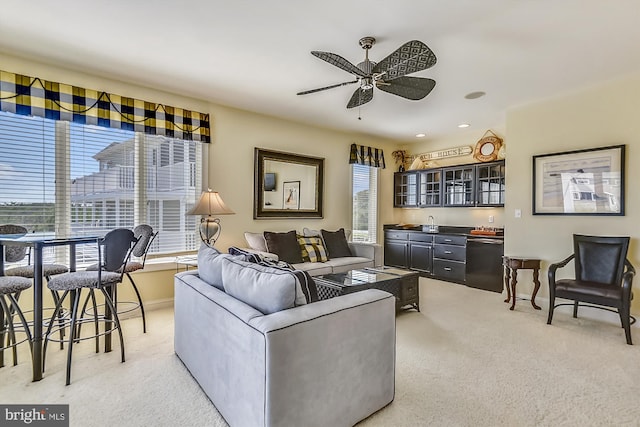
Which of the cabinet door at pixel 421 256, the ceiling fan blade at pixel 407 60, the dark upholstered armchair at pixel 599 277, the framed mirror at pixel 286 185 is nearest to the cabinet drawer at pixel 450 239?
the cabinet door at pixel 421 256

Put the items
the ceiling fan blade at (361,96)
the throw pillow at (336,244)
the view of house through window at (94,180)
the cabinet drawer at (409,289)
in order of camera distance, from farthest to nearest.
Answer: the throw pillow at (336,244), the cabinet drawer at (409,289), the view of house through window at (94,180), the ceiling fan blade at (361,96)

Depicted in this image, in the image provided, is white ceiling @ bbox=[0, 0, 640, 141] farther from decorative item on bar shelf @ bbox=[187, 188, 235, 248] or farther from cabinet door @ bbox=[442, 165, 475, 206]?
cabinet door @ bbox=[442, 165, 475, 206]

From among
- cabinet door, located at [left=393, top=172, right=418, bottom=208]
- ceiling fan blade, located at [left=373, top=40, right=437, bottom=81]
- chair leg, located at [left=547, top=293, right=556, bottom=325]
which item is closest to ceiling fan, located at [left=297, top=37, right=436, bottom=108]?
ceiling fan blade, located at [left=373, top=40, right=437, bottom=81]

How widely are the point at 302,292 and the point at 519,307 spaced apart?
3.44 m

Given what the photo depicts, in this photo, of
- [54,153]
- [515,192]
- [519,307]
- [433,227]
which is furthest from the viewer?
[433,227]

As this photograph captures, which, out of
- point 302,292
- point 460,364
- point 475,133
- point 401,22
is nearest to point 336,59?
point 401,22

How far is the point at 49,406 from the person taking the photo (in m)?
1.87

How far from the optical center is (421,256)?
5578 mm

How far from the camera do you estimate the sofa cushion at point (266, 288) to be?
1.56 meters

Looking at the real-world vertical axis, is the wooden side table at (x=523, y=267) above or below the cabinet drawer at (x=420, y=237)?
below

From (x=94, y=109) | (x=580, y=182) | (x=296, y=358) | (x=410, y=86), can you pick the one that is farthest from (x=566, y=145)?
(x=94, y=109)

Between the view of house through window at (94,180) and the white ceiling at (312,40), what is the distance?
661 mm

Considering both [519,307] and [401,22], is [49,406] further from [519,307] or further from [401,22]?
[519,307]

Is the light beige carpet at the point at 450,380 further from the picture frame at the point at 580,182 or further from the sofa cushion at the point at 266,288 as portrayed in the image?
the picture frame at the point at 580,182
